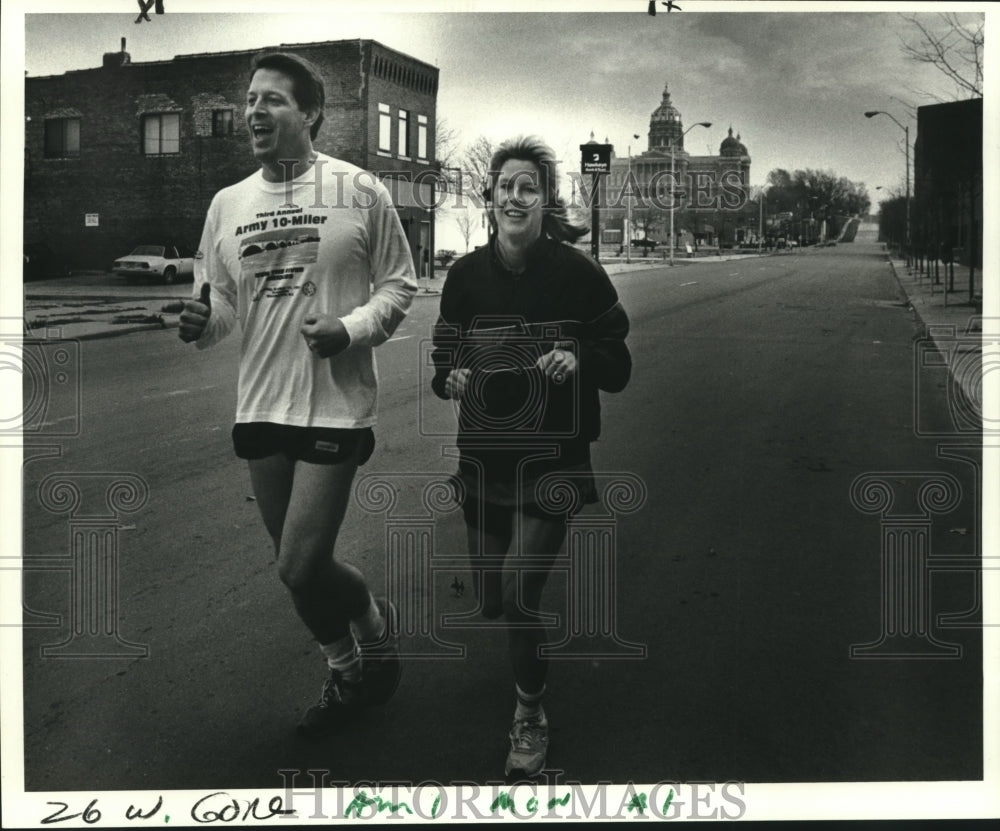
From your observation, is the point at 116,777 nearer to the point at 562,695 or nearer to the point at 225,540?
the point at 225,540

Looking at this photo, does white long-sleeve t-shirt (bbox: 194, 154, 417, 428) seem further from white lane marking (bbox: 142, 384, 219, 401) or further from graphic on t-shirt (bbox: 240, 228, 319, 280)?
white lane marking (bbox: 142, 384, 219, 401)

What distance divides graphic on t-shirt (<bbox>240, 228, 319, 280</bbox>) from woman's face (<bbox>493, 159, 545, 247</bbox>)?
1.64 ft

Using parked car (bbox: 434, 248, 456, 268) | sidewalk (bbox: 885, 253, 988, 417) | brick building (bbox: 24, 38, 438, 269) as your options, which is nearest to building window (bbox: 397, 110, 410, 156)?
brick building (bbox: 24, 38, 438, 269)

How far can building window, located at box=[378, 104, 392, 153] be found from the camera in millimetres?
3154

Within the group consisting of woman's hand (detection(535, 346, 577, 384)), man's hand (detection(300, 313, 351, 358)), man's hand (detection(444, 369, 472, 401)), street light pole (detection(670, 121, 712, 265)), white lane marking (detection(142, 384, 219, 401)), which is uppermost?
street light pole (detection(670, 121, 712, 265))

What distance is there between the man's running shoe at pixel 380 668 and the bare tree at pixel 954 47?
8.61 ft

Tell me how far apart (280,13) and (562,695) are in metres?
2.28

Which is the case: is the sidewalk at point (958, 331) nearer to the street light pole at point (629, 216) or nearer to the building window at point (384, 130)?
the street light pole at point (629, 216)

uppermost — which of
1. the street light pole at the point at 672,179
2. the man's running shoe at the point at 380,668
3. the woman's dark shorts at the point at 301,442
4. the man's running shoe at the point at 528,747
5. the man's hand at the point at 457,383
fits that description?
the street light pole at the point at 672,179

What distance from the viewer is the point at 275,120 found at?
278 centimetres

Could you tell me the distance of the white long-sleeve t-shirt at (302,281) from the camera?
8.91ft

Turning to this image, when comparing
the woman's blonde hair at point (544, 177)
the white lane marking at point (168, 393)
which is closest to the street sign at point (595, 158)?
the woman's blonde hair at point (544, 177)

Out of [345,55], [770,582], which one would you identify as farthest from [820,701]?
[345,55]

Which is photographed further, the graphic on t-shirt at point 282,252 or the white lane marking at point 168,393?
the white lane marking at point 168,393
